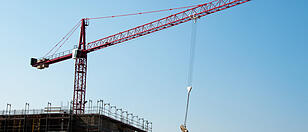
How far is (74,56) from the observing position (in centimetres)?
8206

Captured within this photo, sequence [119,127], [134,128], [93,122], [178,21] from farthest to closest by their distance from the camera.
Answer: [178,21]
[134,128]
[119,127]
[93,122]

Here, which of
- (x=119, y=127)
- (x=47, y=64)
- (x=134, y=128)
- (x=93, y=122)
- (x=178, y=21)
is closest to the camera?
(x=93, y=122)

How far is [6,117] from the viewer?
180 ft

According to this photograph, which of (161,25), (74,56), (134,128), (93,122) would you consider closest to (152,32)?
(161,25)

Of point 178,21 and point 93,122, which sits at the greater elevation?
point 178,21

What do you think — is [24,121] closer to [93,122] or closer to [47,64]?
[93,122]

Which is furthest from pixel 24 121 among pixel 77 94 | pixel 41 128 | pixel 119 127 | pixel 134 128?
pixel 77 94

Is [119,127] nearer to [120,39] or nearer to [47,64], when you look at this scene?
[120,39]

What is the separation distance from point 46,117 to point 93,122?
6368mm

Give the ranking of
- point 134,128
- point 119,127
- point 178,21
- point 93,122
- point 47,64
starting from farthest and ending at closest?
1. point 47,64
2. point 178,21
3. point 134,128
4. point 119,127
5. point 93,122

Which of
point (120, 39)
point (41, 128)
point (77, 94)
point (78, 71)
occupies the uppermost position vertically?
Answer: point (120, 39)

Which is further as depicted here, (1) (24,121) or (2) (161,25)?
(2) (161,25)

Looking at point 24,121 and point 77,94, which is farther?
point 77,94

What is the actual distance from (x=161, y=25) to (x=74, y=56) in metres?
19.5
